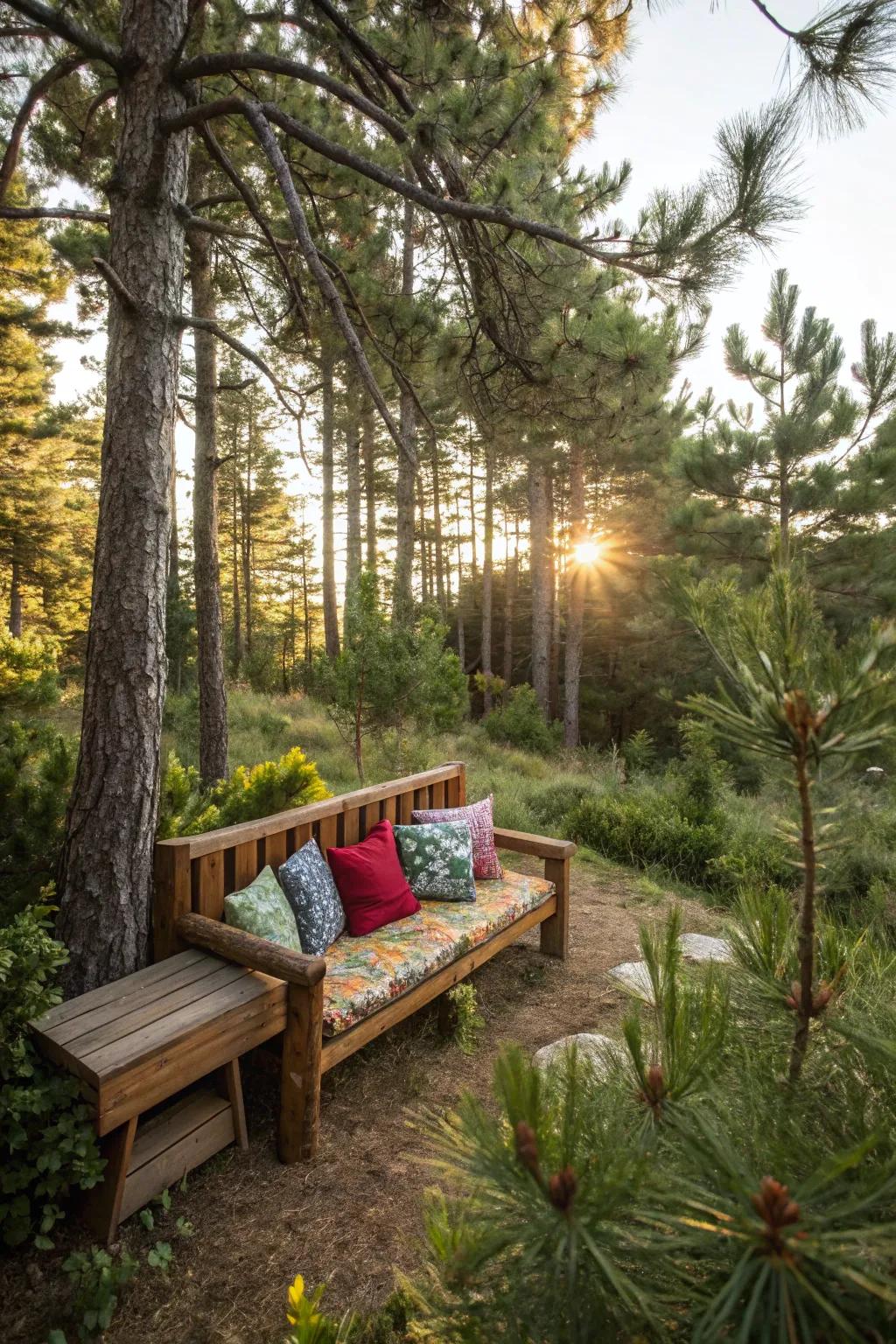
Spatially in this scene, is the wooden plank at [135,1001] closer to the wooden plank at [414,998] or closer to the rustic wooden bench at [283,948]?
the rustic wooden bench at [283,948]

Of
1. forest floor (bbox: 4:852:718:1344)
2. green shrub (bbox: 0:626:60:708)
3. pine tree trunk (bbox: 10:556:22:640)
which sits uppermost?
pine tree trunk (bbox: 10:556:22:640)

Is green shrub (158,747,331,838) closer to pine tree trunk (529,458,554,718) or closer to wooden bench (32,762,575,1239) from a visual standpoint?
wooden bench (32,762,575,1239)

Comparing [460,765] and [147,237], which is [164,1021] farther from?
[147,237]

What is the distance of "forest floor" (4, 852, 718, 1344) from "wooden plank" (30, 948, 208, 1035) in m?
0.52

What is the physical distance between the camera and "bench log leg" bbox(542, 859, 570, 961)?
145 inches

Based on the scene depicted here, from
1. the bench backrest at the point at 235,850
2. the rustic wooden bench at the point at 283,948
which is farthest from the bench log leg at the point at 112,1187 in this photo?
the bench backrest at the point at 235,850

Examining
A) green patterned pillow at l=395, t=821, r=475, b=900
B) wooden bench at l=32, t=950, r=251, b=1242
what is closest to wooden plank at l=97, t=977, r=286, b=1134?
wooden bench at l=32, t=950, r=251, b=1242

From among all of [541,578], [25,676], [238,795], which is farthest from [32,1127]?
[541,578]

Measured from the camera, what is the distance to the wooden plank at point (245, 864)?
2.69 metres

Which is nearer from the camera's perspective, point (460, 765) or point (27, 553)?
point (460, 765)

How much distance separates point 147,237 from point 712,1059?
3.20 m

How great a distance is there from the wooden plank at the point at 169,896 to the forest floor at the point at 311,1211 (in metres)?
0.60

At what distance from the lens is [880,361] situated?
8.11 m

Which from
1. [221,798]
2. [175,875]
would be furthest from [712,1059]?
[221,798]
